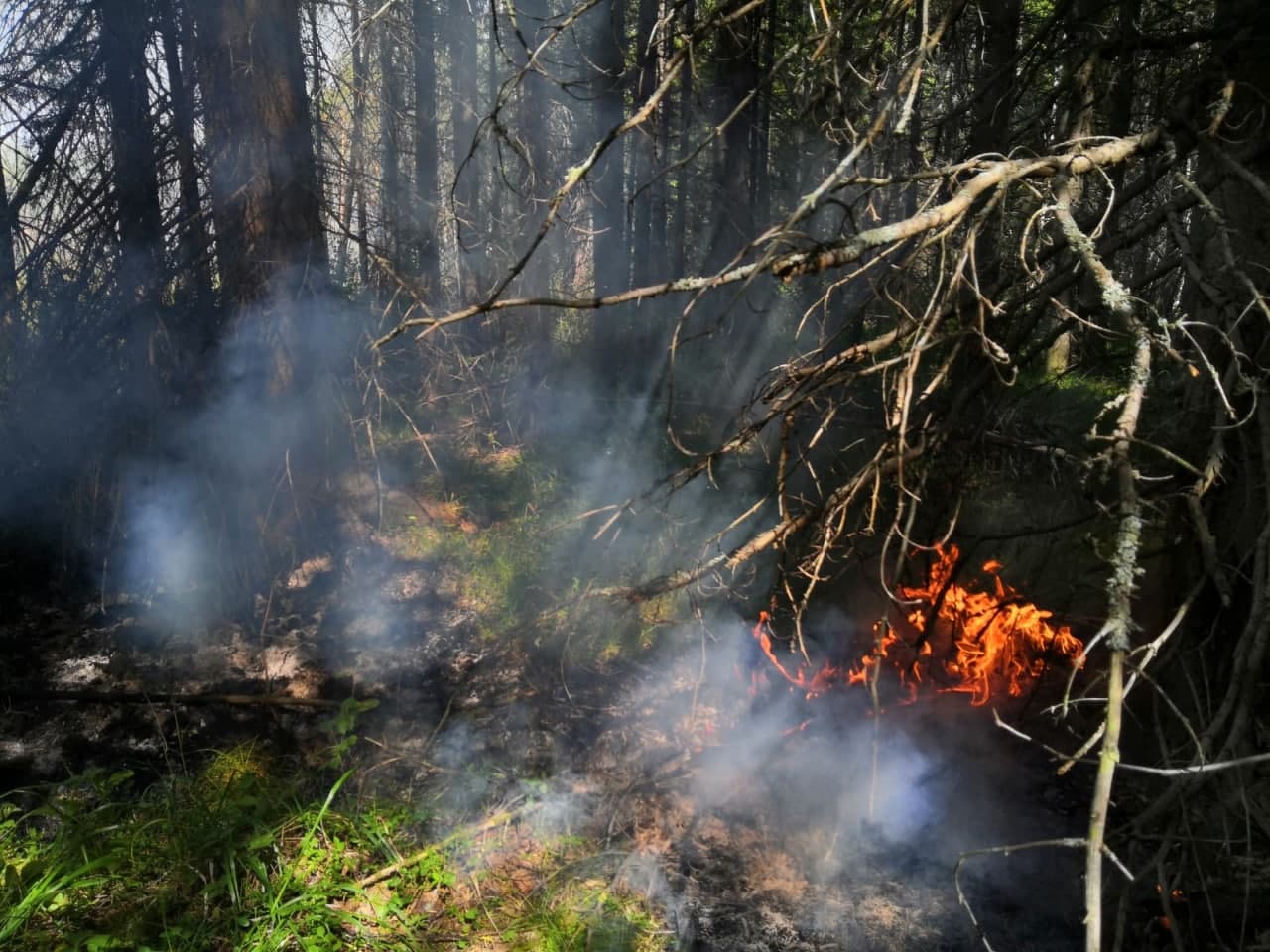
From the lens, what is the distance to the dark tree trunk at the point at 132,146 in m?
5.73

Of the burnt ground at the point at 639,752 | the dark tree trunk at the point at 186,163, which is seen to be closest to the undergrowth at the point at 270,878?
the burnt ground at the point at 639,752

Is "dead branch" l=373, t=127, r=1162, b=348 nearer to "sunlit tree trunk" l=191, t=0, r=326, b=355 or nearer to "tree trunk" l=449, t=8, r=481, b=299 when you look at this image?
"sunlit tree trunk" l=191, t=0, r=326, b=355

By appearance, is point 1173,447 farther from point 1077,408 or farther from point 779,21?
point 779,21

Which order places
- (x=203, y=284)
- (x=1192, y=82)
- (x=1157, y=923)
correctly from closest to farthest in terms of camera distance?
1. (x=1192, y=82)
2. (x=1157, y=923)
3. (x=203, y=284)

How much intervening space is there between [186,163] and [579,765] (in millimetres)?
4992

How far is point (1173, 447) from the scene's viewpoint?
249cm

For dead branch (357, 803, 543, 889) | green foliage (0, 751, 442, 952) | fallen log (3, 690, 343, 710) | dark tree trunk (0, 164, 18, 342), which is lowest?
fallen log (3, 690, 343, 710)

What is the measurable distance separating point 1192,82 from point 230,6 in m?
5.89

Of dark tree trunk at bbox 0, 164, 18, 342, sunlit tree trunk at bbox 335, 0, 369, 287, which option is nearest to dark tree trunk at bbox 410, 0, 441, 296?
sunlit tree trunk at bbox 335, 0, 369, 287

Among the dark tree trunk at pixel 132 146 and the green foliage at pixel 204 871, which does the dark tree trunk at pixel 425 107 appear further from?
the green foliage at pixel 204 871

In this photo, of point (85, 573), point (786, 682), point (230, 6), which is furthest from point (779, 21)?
point (85, 573)

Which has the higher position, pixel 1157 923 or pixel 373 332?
pixel 373 332

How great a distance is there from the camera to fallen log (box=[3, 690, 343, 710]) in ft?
16.7

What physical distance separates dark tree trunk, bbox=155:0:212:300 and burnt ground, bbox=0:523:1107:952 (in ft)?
8.16
